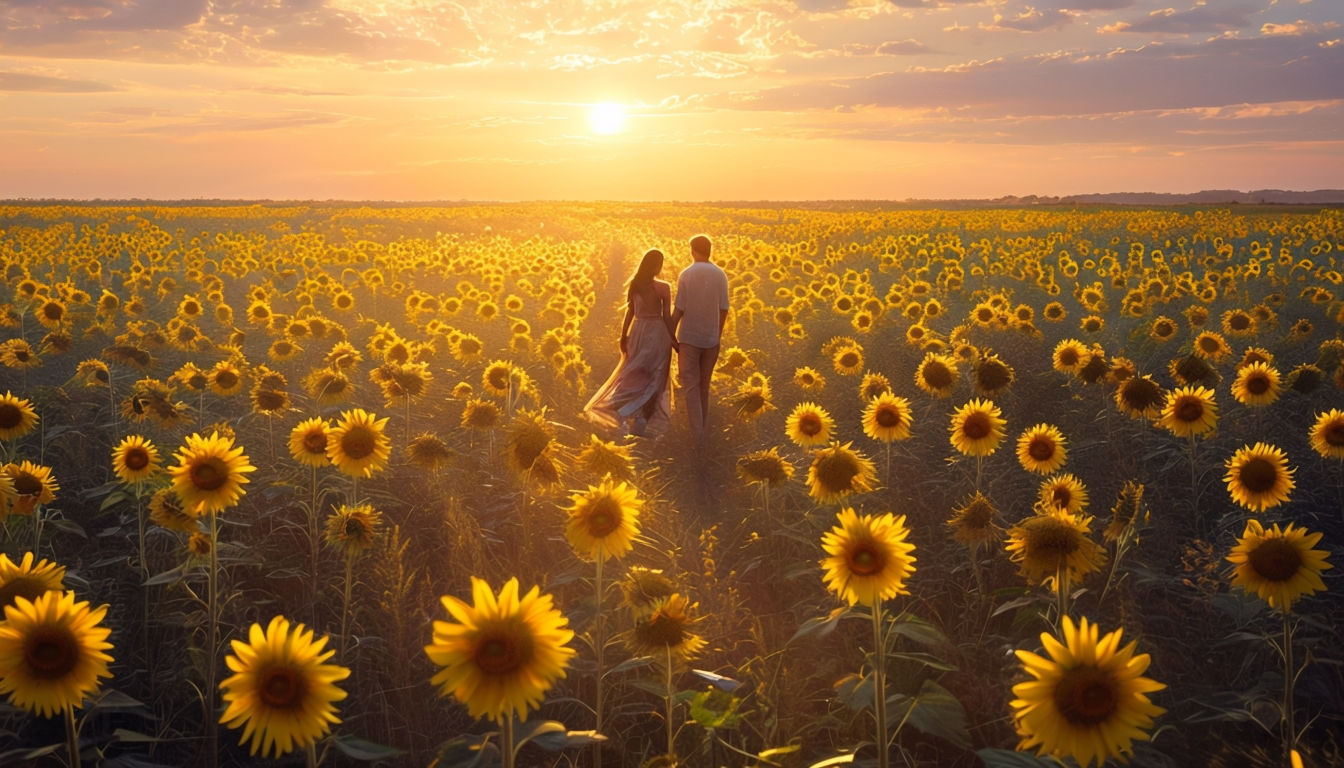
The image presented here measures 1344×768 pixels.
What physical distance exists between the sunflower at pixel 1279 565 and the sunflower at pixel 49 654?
3678 mm

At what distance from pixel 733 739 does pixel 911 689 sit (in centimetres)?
82

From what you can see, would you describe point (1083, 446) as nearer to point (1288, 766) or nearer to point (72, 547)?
point (1288, 766)

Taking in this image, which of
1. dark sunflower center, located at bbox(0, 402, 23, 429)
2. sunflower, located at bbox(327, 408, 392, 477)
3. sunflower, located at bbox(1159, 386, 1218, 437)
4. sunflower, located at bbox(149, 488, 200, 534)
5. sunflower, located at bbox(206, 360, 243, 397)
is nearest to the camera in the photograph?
sunflower, located at bbox(149, 488, 200, 534)

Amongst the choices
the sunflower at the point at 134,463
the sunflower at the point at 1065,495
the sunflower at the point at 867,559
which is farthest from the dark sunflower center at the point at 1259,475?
the sunflower at the point at 134,463

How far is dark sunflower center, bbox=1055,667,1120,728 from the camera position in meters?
2.07

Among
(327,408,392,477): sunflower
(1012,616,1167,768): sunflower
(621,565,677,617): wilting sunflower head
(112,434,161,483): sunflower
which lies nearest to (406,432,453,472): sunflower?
(327,408,392,477): sunflower

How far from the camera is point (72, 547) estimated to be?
5555mm

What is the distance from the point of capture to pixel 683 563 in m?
5.49

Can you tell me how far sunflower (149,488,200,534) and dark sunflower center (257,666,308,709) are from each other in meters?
2.15

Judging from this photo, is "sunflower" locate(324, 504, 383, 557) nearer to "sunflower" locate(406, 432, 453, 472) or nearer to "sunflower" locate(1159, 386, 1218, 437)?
"sunflower" locate(406, 432, 453, 472)

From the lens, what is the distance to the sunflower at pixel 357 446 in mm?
4508

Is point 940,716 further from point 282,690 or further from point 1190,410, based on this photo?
point 1190,410

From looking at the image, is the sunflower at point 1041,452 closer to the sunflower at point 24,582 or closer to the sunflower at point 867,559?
the sunflower at point 867,559

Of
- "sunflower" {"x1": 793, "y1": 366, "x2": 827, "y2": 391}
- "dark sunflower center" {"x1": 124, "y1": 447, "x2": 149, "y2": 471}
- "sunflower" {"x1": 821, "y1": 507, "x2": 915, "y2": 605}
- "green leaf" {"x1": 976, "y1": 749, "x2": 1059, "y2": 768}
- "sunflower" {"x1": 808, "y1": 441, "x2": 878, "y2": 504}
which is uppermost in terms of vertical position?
"sunflower" {"x1": 793, "y1": 366, "x2": 827, "y2": 391}
